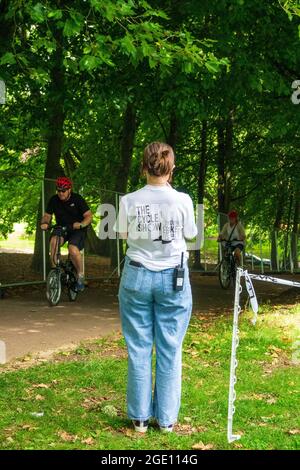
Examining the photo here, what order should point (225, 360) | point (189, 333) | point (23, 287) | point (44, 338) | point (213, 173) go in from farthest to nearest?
point (213, 173) → point (23, 287) → point (189, 333) → point (44, 338) → point (225, 360)

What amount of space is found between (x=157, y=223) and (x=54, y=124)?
1261 cm

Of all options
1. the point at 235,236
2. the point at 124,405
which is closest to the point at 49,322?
the point at 124,405

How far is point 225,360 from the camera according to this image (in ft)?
26.4

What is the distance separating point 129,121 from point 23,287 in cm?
838

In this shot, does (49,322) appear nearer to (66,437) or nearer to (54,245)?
(54,245)

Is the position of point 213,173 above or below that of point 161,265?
above

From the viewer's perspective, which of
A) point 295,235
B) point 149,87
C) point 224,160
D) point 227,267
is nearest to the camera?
point 149,87

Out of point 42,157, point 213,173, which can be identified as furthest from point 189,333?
point 213,173

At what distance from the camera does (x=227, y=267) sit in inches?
698

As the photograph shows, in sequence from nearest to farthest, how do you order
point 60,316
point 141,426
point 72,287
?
point 141,426 → point 60,316 → point 72,287

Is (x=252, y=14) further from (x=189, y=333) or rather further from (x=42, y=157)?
(x=42, y=157)

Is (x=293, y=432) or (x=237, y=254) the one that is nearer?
(x=293, y=432)

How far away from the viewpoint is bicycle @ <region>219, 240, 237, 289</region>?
17531 mm

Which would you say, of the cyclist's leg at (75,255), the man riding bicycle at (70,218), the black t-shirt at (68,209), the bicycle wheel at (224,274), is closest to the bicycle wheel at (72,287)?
the cyclist's leg at (75,255)
